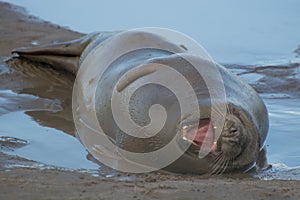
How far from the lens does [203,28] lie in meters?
8.67

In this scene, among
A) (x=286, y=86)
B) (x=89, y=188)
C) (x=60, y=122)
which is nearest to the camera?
(x=89, y=188)

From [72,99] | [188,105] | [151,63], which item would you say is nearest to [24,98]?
[72,99]

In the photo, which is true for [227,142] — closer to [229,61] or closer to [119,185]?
[119,185]

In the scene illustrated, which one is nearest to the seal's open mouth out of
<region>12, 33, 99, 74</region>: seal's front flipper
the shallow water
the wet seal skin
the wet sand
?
the wet seal skin

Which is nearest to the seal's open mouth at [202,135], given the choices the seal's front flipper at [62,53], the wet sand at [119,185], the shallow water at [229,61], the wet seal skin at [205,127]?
the wet seal skin at [205,127]

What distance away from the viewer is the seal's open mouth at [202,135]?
4148 millimetres

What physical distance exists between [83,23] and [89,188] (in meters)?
5.64

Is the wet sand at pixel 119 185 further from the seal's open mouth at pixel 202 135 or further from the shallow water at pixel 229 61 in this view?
the shallow water at pixel 229 61

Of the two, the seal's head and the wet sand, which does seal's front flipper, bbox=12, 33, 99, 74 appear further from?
the seal's head

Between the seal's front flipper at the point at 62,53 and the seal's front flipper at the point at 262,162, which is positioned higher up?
the seal's front flipper at the point at 62,53

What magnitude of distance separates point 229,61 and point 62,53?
167 centimetres

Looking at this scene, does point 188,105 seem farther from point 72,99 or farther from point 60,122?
point 72,99

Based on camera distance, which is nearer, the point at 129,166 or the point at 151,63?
the point at 129,166

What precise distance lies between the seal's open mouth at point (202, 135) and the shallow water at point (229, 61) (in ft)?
1.32
